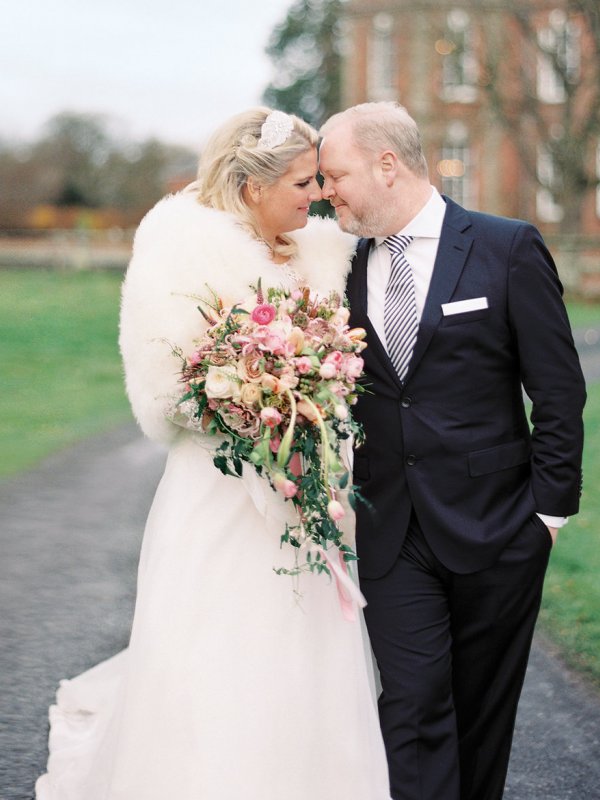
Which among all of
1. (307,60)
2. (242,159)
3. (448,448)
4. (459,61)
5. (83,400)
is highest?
(307,60)

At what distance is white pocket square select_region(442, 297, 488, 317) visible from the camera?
3303 mm

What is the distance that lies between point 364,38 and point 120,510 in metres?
33.1

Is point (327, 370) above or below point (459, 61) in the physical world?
below

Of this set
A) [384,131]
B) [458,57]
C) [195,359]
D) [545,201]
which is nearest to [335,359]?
[195,359]

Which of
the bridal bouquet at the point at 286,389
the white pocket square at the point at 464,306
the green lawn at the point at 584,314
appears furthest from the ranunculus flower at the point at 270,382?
the green lawn at the point at 584,314

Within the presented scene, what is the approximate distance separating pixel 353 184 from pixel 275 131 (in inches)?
12.4

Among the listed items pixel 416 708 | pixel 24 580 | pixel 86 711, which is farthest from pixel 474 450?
pixel 24 580

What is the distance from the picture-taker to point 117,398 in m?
14.5

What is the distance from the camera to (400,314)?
3.38 meters

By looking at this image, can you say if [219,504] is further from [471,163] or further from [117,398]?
[471,163]

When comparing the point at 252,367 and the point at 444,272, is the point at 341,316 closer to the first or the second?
the point at 252,367

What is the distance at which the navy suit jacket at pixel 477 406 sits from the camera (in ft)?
10.8

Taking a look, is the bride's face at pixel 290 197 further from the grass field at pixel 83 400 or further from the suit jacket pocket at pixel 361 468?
the grass field at pixel 83 400

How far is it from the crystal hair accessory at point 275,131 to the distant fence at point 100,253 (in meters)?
27.3
